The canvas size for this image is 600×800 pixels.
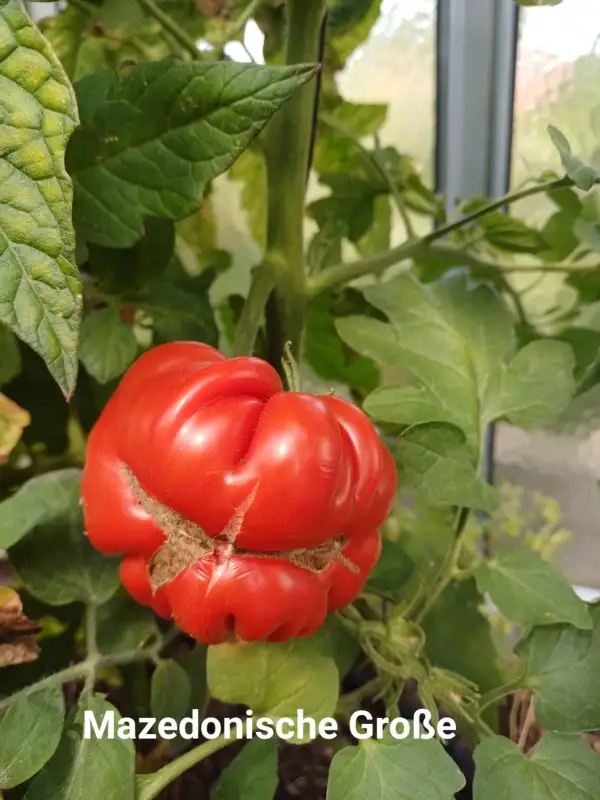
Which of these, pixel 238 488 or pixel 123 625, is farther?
pixel 123 625

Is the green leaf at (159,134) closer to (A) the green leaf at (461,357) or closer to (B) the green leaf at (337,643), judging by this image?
(A) the green leaf at (461,357)

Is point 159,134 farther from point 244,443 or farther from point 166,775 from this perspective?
point 166,775

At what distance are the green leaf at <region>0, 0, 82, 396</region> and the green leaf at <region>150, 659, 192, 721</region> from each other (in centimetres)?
23

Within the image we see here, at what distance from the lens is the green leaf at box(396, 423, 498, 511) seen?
0.41 meters

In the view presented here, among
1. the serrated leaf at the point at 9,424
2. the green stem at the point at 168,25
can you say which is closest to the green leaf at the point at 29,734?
the serrated leaf at the point at 9,424

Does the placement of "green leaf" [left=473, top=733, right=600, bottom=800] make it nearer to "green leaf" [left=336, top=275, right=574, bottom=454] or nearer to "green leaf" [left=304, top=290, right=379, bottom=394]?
"green leaf" [left=336, top=275, right=574, bottom=454]

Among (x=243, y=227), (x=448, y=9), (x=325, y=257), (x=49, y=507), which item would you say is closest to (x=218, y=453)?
(x=49, y=507)

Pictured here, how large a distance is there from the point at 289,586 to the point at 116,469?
10 centimetres

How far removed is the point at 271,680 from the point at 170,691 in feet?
0.20

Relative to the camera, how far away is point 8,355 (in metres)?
0.41

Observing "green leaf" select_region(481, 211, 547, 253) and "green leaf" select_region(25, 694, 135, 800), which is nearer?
"green leaf" select_region(25, 694, 135, 800)

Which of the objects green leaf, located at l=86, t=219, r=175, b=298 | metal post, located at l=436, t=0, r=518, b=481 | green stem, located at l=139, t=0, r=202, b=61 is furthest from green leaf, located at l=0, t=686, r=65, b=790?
metal post, located at l=436, t=0, r=518, b=481

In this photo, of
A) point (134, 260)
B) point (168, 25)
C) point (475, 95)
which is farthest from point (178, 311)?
point (475, 95)

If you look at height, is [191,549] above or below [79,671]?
above
